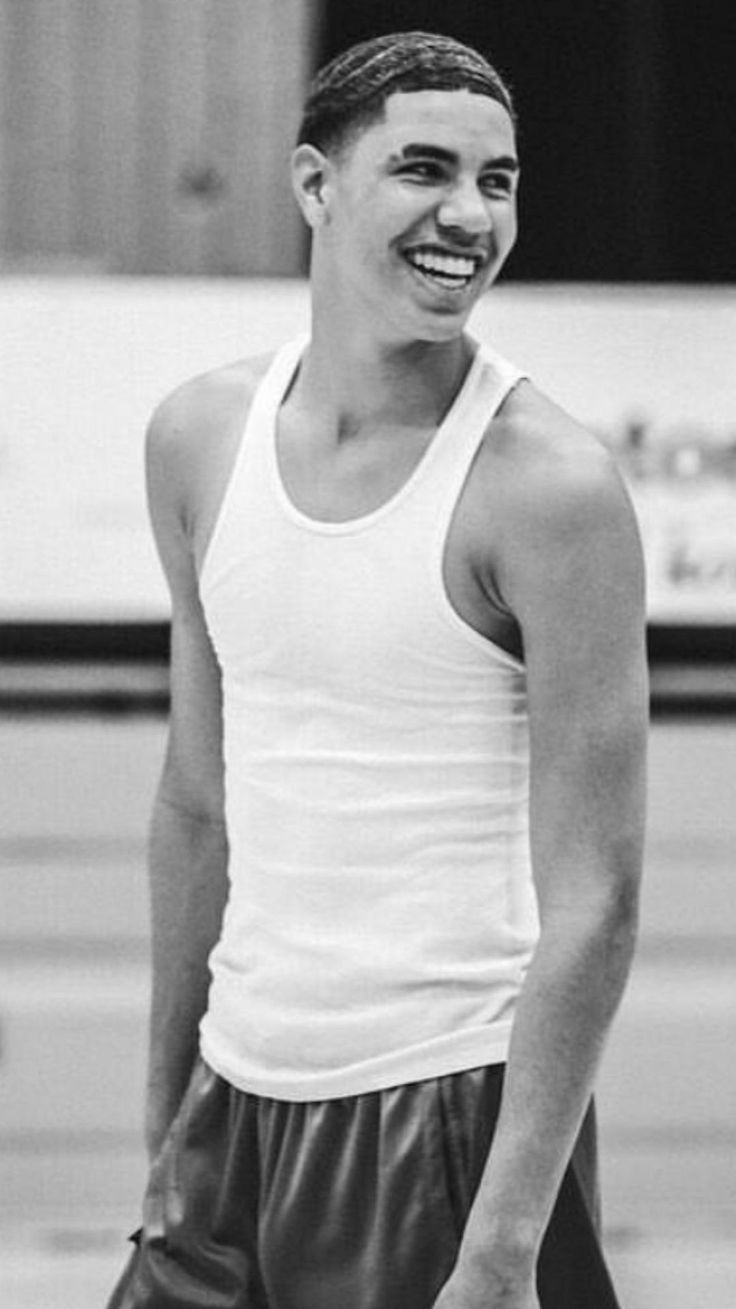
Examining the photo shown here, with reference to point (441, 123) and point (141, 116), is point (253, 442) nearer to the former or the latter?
point (441, 123)

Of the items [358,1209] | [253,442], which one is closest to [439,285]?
[253,442]

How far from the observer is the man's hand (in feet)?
7.07

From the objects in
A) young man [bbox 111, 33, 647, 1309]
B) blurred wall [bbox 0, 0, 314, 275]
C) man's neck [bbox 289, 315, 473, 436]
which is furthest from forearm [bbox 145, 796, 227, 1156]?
blurred wall [bbox 0, 0, 314, 275]

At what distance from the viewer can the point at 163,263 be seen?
236 inches

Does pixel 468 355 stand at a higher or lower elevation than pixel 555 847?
higher

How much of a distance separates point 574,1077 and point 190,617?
0.59m

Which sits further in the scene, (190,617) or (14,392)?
(14,392)

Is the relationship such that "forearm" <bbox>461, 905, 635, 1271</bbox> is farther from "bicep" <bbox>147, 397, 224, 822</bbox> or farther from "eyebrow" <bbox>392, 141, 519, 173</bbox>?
"eyebrow" <bbox>392, 141, 519, 173</bbox>

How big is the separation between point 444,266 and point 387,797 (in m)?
0.44

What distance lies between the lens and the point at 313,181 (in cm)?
235

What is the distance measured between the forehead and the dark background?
369 centimetres

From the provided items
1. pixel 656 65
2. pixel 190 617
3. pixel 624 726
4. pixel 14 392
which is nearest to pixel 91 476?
pixel 14 392

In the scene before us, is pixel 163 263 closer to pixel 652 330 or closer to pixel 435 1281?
pixel 652 330

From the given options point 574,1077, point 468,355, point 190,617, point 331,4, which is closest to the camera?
point 574,1077
